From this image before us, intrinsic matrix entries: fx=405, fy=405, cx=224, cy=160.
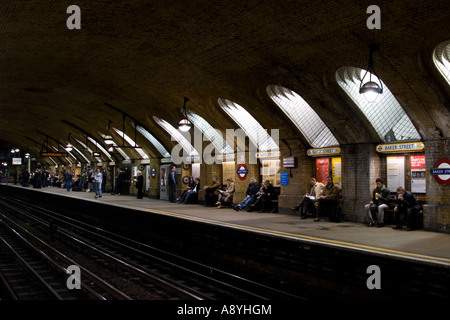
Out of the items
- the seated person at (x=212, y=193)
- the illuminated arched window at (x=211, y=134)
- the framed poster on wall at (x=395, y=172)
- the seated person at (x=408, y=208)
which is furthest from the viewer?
the illuminated arched window at (x=211, y=134)

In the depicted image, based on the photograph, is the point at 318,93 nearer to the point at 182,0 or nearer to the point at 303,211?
the point at 303,211

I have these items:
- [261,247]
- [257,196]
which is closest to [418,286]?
[261,247]

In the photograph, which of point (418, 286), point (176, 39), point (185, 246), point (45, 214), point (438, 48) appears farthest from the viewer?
point (45, 214)

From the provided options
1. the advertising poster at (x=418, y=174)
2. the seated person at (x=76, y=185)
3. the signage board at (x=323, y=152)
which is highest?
the signage board at (x=323, y=152)

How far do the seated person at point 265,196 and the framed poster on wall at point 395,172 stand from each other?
4135 mm

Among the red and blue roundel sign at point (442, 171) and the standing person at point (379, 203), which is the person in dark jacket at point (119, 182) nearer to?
the standing person at point (379, 203)

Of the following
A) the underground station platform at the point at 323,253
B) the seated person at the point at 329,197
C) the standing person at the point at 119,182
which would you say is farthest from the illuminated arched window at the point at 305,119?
the standing person at the point at 119,182

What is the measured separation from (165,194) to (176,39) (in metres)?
11.8

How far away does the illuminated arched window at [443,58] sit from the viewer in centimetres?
812

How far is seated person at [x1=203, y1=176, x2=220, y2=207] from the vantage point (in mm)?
16578

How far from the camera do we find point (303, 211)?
1220 cm

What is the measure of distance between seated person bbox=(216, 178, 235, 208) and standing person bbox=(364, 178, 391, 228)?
6.27 metres

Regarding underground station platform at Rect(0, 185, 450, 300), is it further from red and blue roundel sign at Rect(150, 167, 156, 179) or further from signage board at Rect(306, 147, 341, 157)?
red and blue roundel sign at Rect(150, 167, 156, 179)

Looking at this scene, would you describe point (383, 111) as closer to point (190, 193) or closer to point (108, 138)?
point (190, 193)
